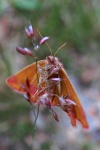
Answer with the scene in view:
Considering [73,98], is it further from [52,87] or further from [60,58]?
[60,58]

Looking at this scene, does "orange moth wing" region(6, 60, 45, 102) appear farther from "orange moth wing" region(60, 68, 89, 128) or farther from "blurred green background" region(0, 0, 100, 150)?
"blurred green background" region(0, 0, 100, 150)

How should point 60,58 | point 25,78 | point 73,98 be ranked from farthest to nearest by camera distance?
point 60,58 → point 25,78 → point 73,98

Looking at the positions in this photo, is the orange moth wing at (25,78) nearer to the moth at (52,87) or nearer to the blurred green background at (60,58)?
the moth at (52,87)

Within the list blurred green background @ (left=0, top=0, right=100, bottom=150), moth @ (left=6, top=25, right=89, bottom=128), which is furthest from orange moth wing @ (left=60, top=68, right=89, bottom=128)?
blurred green background @ (left=0, top=0, right=100, bottom=150)

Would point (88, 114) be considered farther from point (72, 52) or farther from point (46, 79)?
point (46, 79)

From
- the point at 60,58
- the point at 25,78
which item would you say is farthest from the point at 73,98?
the point at 60,58
